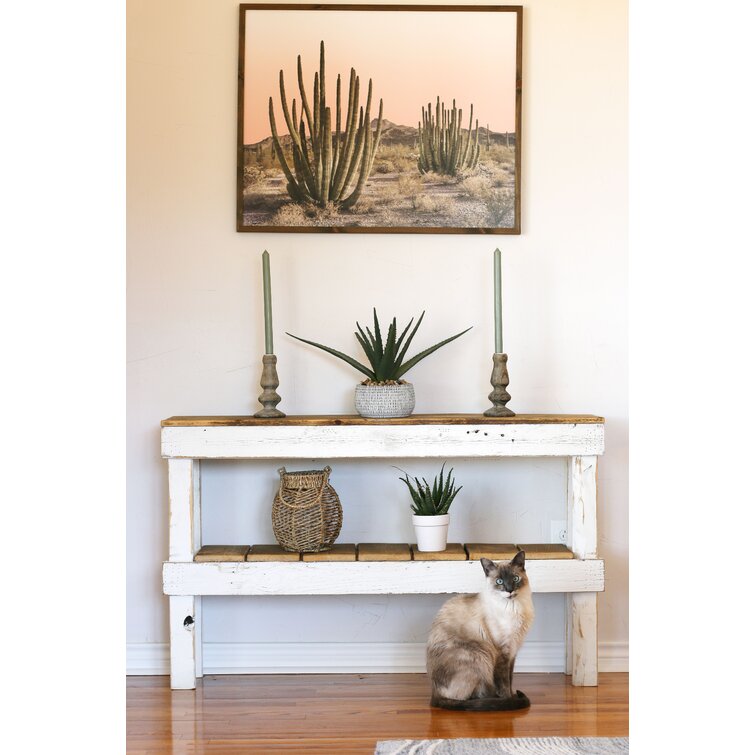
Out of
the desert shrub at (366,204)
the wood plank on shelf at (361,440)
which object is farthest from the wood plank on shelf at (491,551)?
the desert shrub at (366,204)

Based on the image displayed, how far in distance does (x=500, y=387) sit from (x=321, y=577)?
0.76 metres

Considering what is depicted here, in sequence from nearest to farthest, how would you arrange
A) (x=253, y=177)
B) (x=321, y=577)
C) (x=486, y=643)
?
(x=486, y=643)
(x=321, y=577)
(x=253, y=177)

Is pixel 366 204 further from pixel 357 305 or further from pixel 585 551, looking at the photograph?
pixel 585 551

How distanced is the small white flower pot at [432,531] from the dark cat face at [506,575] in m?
0.24

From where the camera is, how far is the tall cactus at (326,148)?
2701mm

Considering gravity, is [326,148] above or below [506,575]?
above

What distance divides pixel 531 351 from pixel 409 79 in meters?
0.94

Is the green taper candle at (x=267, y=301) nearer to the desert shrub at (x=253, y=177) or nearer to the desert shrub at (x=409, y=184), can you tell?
the desert shrub at (x=253, y=177)

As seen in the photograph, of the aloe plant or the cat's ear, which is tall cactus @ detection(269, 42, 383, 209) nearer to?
the aloe plant

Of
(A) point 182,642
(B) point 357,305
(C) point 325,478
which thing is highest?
(B) point 357,305

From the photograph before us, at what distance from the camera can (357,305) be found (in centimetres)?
274

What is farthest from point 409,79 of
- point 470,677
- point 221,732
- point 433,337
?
point 221,732

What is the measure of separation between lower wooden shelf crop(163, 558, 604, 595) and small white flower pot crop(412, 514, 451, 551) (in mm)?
57

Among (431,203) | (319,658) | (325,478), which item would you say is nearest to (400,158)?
(431,203)
